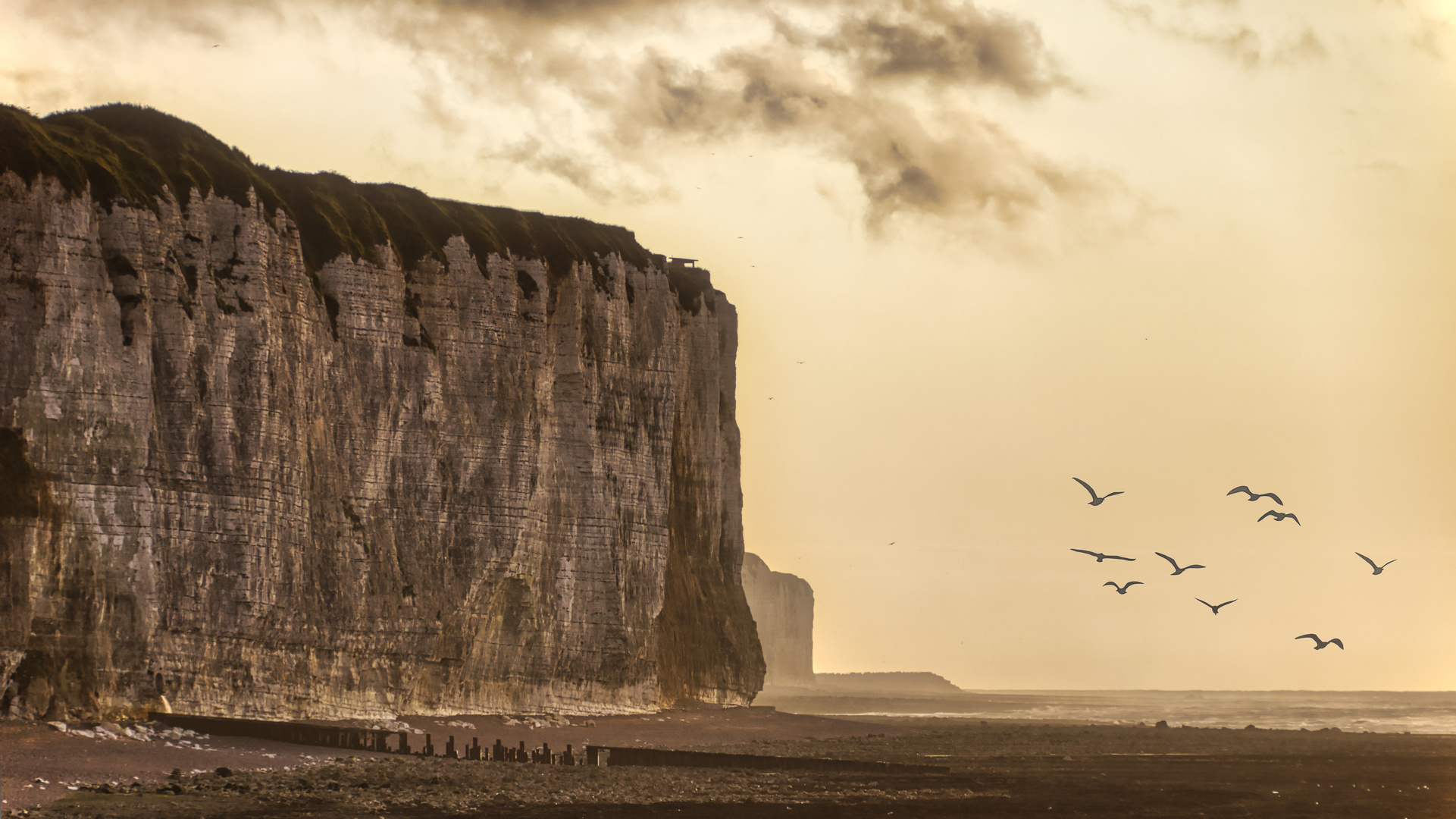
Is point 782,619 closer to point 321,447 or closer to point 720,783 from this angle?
point 321,447

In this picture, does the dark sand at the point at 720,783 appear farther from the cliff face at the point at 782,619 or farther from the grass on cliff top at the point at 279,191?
the cliff face at the point at 782,619

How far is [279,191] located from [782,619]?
110m

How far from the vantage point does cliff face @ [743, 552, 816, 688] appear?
474ft

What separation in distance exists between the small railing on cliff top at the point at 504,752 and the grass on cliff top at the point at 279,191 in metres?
14.5

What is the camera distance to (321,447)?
43.2 m

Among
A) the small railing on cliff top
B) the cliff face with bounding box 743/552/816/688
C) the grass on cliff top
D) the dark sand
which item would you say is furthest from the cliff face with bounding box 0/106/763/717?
the cliff face with bounding box 743/552/816/688

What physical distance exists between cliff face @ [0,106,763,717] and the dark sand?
15.1 ft

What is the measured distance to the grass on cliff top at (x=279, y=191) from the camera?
3559cm

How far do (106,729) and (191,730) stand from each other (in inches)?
86.1

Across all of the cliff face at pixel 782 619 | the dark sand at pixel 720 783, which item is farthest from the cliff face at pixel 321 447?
the cliff face at pixel 782 619

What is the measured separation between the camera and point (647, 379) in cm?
5725

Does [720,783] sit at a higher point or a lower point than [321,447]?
lower

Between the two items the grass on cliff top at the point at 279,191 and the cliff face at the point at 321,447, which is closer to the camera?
the cliff face at the point at 321,447

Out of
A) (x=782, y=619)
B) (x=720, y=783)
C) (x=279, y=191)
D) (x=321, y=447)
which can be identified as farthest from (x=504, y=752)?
(x=782, y=619)
